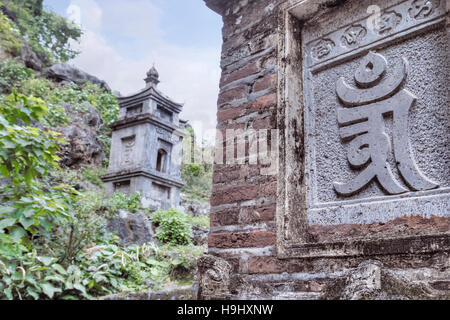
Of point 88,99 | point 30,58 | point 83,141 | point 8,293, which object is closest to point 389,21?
point 8,293

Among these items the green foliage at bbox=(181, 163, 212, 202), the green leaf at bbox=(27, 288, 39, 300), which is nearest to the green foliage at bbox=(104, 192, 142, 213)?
the green leaf at bbox=(27, 288, 39, 300)

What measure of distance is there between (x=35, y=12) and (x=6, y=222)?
701 inches

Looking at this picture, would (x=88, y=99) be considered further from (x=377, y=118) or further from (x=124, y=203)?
(x=377, y=118)

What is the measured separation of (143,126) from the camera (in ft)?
29.5

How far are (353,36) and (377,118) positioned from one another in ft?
1.44

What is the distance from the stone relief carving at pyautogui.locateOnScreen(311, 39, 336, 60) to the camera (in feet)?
5.82

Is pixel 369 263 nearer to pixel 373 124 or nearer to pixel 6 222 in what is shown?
pixel 373 124

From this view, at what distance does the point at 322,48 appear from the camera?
1.80m

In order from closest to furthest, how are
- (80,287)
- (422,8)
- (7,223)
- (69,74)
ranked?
(422,8) → (7,223) → (80,287) → (69,74)

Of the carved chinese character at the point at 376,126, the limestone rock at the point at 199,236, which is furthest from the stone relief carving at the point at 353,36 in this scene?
the limestone rock at the point at 199,236
